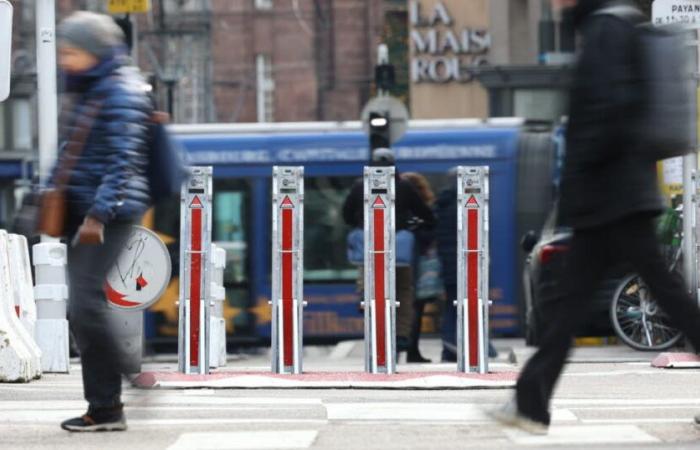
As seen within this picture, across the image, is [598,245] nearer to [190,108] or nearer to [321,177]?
[321,177]

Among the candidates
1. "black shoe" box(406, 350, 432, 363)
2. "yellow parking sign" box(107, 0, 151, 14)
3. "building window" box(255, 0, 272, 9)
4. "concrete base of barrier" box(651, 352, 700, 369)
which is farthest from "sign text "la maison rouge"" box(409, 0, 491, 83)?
"concrete base of barrier" box(651, 352, 700, 369)

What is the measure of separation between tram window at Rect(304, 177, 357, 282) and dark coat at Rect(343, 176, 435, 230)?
6613 mm

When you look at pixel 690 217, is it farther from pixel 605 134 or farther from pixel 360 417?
pixel 605 134

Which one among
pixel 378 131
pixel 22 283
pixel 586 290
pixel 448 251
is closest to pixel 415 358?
pixel 448 251

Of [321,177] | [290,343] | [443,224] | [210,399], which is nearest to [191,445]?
[210,399]

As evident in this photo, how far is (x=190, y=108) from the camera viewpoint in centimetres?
5272

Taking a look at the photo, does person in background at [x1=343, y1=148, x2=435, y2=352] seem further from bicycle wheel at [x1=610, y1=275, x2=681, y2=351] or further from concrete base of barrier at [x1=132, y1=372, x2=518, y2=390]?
concrete base of barrier at [x1=132, y1=372, x2=518, y2=390]

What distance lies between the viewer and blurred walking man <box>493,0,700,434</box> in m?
7.39

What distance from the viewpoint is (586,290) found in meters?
7.46

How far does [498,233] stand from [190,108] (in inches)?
1213

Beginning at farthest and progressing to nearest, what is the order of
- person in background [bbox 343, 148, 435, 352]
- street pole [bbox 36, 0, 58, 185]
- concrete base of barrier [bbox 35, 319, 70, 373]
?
person in background [bbox 343, 148, 435, 352] → street pole [bbox 36, 0, 58, 185] → concrete base of barrier [bbox 35, 319, 70, 373]

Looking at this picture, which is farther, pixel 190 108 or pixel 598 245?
pixel 190 108

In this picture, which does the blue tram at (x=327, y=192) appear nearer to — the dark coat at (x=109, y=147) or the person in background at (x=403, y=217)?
the person in background at (x=403, y=217)

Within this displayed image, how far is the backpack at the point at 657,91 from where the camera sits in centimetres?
743
